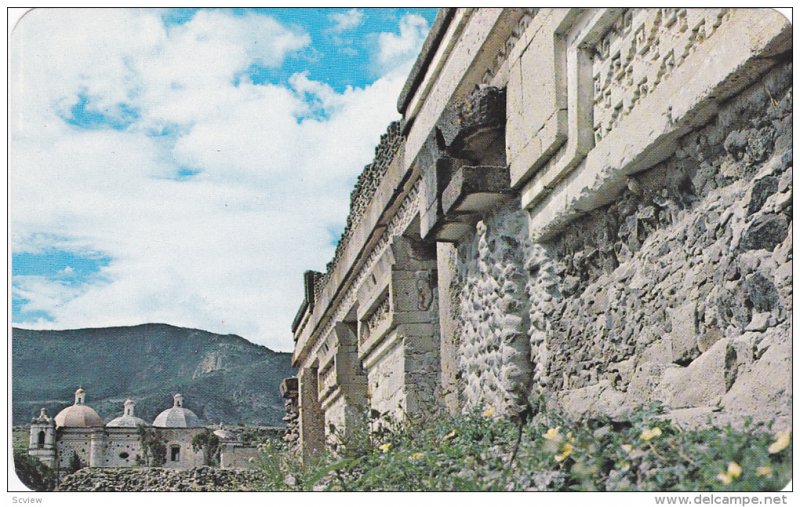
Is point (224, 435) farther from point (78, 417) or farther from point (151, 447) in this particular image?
point (78, 417)

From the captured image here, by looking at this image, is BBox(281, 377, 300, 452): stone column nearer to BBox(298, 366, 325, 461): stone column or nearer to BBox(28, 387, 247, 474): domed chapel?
BBox(298, 366, 325, 461): stone column

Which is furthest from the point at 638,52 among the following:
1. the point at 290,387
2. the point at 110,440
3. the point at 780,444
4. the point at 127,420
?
the point at 127,420

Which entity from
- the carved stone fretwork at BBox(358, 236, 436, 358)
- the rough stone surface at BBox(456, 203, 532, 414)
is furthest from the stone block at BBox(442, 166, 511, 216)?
the carved stone fretwork at BBox(358, 236, 436, 358)

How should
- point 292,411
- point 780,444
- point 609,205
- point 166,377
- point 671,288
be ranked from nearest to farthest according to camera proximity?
point 780,444
point 671,288
point 609,205
point 292,411
point 166,377

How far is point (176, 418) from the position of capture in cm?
6219

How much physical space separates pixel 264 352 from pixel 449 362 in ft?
211

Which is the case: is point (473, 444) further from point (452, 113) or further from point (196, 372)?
point (196, 372)

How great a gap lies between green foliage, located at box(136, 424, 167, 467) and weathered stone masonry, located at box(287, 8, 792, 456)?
51106 mm

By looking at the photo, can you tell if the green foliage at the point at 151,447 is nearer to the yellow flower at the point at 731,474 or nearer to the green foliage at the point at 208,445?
the green foliage at the point at 208,445

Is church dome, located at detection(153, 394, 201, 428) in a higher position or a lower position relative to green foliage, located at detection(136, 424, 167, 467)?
higher

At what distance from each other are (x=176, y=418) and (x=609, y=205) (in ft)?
195

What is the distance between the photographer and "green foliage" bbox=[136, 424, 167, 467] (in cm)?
5634

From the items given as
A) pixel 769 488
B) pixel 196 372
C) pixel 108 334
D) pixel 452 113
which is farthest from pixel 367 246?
pixel 196 372

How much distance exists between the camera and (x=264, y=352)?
2783 inches
